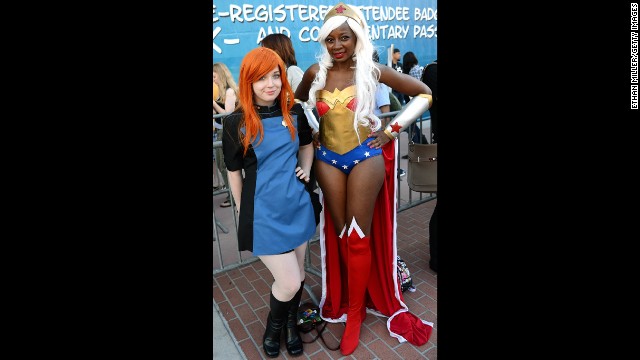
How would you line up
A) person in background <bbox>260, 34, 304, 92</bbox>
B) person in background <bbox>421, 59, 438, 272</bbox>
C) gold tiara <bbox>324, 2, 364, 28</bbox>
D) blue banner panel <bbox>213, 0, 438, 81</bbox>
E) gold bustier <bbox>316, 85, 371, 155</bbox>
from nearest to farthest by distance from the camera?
gold tiara <bbox>324, 2, 364, 28</bbox>, gold bustier <bbox>316, 85, 371, 155</bbox>, person in background <bbox>421, 59, 438, 272</bbox>, person in background <bbox>260, 34, 304, 92</bbox>, blue banner panel <bbox>213, 0, 438, 81</bbox>

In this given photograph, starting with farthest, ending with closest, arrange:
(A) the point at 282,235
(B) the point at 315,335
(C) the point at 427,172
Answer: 1. (C) the point at 427,172
2. (B) the point at 315,335
3. (A) the point at 282,235

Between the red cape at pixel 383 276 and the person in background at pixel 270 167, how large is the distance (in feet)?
1.62

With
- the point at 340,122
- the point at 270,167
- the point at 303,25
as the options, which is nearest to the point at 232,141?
the point at 270,167

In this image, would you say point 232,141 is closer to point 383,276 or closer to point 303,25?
point 383,276

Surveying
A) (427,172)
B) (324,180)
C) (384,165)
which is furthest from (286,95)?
(427,172)

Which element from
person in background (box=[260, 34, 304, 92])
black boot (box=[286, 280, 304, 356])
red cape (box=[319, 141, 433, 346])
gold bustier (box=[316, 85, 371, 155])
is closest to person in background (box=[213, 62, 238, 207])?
person in background (box=[260, 34, 304, 92])

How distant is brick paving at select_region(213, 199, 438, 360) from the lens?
2.44m

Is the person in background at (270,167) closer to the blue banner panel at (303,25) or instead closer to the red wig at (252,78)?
the red wig at (252,78)

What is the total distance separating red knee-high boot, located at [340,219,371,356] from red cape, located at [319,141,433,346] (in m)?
0.22

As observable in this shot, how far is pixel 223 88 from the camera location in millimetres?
4910

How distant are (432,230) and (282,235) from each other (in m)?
1.63

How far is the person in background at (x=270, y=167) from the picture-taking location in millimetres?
1953

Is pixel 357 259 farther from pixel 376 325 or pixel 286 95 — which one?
pixel 286 95

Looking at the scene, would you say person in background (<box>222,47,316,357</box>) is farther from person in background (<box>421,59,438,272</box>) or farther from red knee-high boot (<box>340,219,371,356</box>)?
person in background (<box>421,59,438,272</box>)
